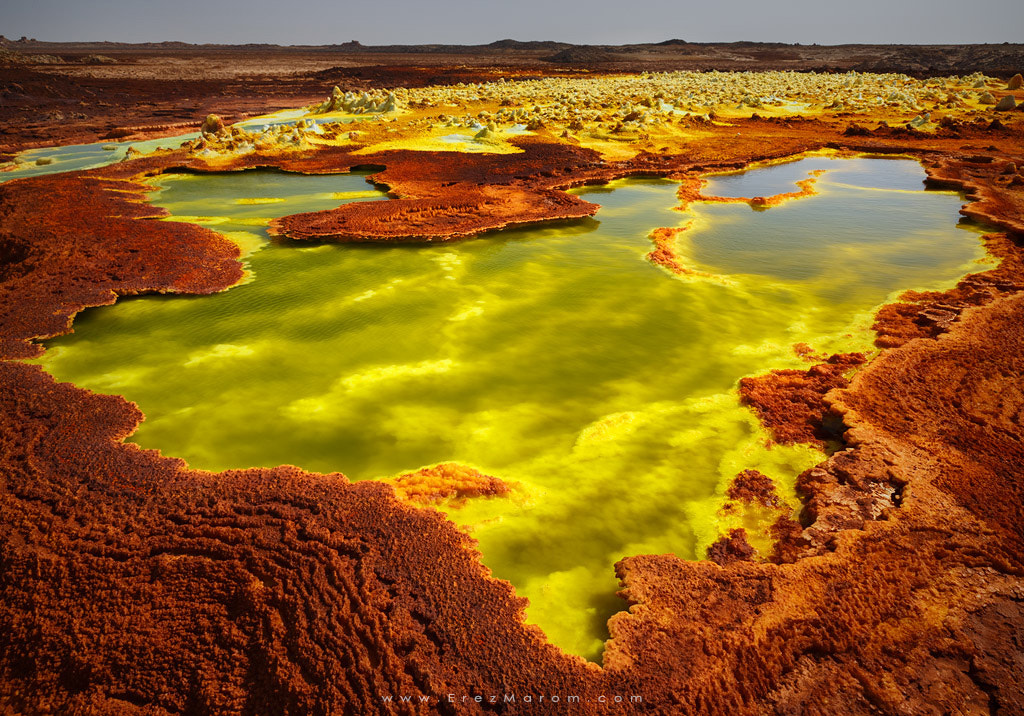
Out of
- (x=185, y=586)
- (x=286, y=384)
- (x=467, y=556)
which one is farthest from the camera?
Answer: (x=286, y=384)

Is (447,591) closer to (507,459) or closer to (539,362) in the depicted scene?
(507,459)

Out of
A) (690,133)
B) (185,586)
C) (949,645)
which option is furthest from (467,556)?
(690,133)

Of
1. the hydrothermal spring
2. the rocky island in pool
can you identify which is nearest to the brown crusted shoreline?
the rocky island in pool

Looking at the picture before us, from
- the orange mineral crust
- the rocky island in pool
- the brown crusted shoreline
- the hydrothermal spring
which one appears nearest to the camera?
the brown crusted shoreline

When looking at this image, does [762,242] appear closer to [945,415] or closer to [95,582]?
[945,415]

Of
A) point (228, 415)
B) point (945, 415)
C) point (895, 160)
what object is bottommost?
point (228, 415)

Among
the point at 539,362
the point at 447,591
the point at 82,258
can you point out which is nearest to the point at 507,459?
the point at 447,591

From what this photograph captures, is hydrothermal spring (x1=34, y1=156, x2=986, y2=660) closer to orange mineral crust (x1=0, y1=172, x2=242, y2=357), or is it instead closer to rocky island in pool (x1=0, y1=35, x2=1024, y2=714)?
rocky island in pool (x1=0, y1=35, x2=1024, y2=714)
